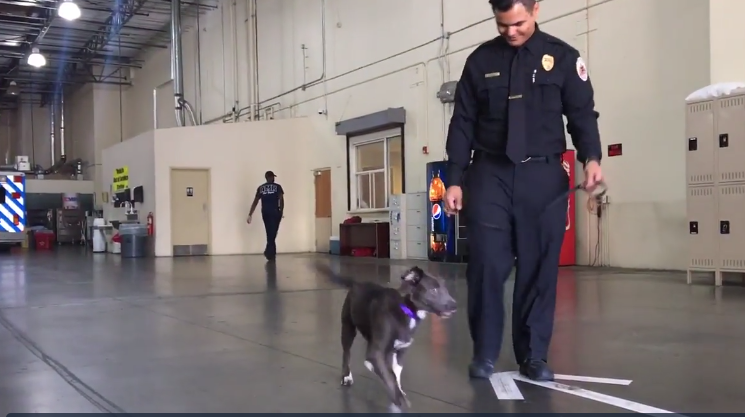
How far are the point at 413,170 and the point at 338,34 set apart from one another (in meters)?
4.05

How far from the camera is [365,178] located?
14836mm

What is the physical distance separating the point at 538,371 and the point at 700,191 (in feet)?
16.8

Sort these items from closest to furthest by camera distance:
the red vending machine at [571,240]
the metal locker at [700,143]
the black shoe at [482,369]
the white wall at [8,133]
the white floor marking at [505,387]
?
the white floor marking at [505,387] < the black shoe at [482,369] < the metal locker at [700,143] < the red vending machine at [571,240] < the white wall at [8,133]

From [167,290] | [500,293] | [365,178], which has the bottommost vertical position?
[167,290]

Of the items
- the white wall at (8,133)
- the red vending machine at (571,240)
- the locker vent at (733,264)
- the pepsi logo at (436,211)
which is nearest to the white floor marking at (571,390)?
the locker vent at (733,264)

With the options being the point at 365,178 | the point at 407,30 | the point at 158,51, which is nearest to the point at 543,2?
the point at 407,30

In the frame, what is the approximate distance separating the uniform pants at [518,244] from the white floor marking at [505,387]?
0.31ft

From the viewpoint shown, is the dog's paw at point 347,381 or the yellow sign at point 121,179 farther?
the yellow sign at point 121,179

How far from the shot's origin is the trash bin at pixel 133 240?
1520cm

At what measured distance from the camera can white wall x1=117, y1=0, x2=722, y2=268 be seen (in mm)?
8805

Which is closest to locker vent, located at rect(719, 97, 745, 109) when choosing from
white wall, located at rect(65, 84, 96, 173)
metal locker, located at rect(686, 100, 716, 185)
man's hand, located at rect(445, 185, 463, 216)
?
metal locker, located at rect(686, 100, 716, 185)

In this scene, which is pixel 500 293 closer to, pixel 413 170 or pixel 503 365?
pixel 503 365

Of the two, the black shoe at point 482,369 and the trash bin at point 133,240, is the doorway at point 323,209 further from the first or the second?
the black shoe at point 482,369

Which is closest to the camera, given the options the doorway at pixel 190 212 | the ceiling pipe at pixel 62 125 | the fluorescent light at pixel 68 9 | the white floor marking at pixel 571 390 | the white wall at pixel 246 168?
the white floor marking at pixel 571 390
